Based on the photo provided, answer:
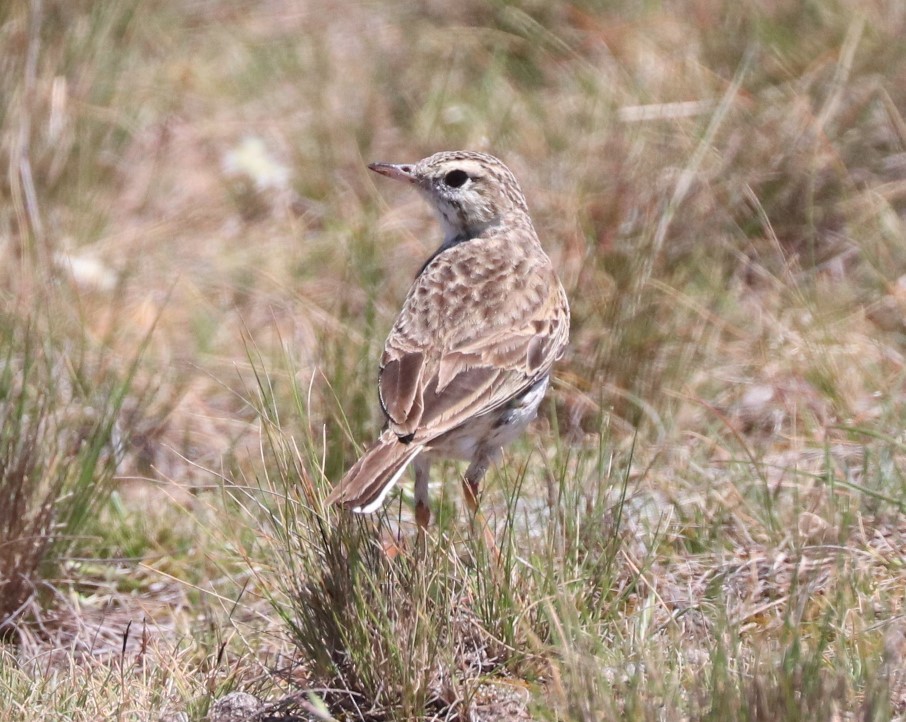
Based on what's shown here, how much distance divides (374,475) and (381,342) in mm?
2171

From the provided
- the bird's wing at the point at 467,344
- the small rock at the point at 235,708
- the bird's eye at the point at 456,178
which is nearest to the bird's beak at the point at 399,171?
the bird's eye at the point at 456,178

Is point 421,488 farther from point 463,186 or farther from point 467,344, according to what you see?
point 463,186

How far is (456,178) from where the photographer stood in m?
5.78

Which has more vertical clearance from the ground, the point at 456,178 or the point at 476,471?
the point at 456,178

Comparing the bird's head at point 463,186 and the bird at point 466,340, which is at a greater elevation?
the bird's head at point 463,186

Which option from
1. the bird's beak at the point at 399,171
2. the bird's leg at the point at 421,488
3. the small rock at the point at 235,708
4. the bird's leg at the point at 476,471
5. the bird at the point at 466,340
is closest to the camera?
the small rock at the point at 235,708

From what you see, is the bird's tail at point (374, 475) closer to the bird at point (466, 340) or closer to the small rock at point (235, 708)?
the bird at point (466, 340)

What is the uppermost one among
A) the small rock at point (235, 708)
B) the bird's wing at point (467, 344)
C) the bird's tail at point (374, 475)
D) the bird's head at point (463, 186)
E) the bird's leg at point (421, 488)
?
the bird's head at point (463, 186)

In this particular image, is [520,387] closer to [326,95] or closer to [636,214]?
[636,214]

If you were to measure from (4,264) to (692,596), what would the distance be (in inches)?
179

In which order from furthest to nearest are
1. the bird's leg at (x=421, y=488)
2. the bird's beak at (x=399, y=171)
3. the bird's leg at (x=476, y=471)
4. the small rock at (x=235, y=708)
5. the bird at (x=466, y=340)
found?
the bird's beak at (x=399, y=171) < the bird's leg at (x=476, y=471) < the bird's leg at (x=421, y=488) < the bird at (x=466, y=340) < the small rock at (x=235, y=708)

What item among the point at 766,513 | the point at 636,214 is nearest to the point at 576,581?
the point at 766,513

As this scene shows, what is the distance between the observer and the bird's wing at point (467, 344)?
481 cm

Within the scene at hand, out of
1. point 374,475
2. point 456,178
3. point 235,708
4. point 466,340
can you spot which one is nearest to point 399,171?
point 456,178
